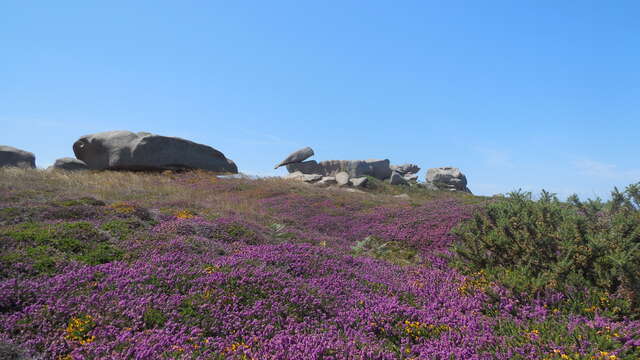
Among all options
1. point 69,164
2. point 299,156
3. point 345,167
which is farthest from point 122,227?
point 345,167

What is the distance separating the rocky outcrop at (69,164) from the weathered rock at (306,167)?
21157mm

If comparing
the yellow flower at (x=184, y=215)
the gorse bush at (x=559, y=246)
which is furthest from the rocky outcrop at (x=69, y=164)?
the gorse bush at (x=559, y=246)

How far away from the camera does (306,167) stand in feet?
158

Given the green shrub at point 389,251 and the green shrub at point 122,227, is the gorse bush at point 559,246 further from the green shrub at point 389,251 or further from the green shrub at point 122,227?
the green shrub at point 122,227

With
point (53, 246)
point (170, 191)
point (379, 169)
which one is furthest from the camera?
point (379, 169)

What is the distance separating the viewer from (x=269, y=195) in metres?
26.3

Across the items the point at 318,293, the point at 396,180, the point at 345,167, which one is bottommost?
the point at 318,293

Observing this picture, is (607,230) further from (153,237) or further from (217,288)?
(153,237)

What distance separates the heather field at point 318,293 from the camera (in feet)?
18.0

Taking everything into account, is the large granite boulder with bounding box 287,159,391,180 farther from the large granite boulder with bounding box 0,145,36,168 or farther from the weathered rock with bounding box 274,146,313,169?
the large granite boulder with bounding box 0,145,36,168

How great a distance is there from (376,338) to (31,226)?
8867 millimetres

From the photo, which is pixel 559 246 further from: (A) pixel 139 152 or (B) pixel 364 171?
(B) pixel 364 171

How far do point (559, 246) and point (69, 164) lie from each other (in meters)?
38.1

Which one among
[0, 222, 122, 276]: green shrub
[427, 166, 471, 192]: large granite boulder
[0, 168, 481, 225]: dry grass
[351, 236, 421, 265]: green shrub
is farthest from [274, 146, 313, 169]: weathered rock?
[0, 222, 122, 276]: green shrub
